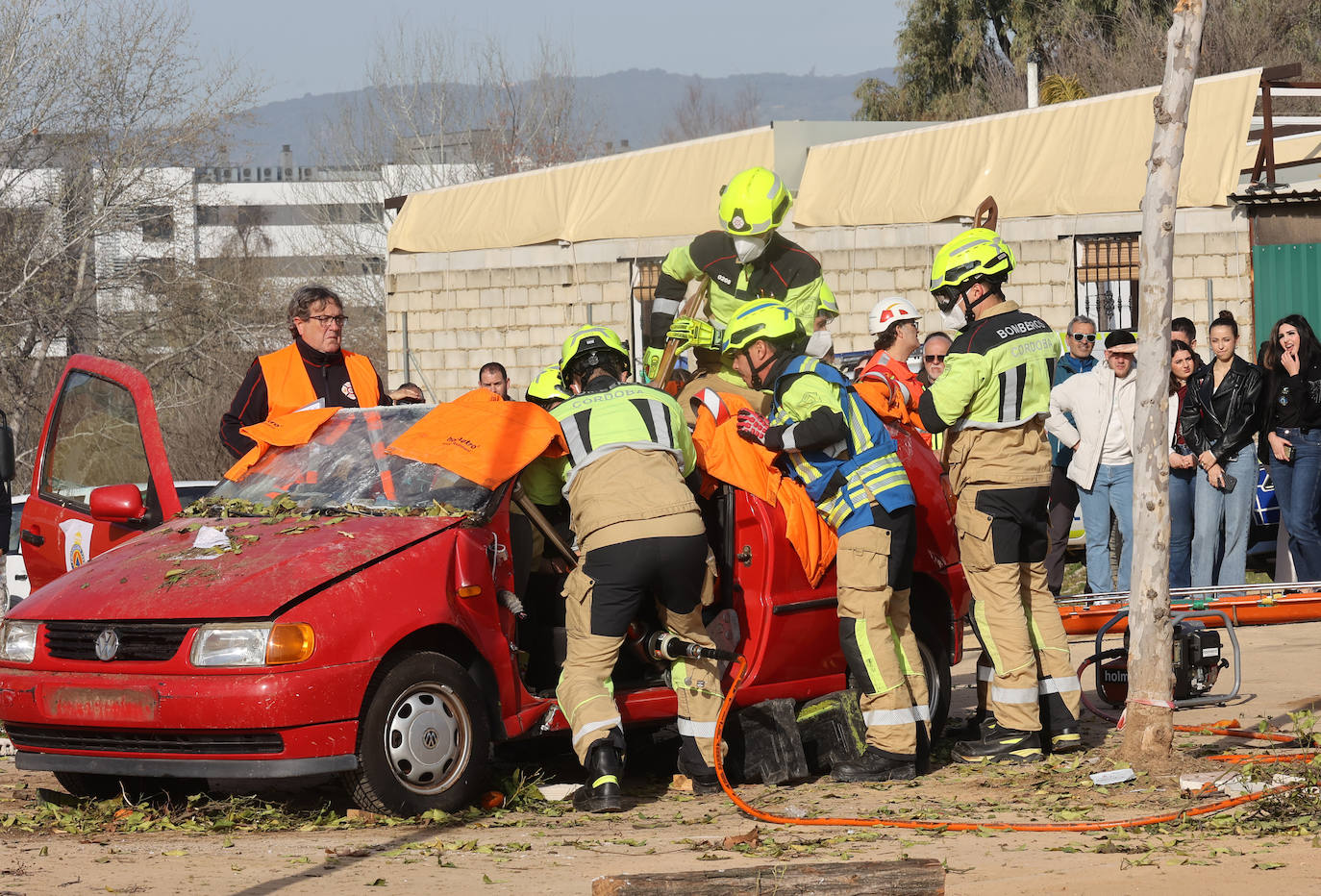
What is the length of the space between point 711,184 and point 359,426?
1595 cm

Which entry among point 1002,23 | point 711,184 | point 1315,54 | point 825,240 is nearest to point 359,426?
point 825,240

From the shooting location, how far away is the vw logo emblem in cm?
600

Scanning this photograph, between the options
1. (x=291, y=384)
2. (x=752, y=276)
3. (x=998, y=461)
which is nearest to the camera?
(x=998, y=461)

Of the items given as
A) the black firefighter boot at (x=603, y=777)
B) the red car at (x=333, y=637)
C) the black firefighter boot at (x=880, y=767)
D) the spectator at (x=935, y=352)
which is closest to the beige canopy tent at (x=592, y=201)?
the spectator at (x=935, y=352)

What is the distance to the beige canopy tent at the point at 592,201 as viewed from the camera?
74.1 ft

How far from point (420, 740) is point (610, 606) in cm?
90

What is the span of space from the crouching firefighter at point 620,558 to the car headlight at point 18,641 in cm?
202

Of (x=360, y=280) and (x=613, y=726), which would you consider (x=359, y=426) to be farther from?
(x=360, y=280)

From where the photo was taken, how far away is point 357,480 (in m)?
6.83

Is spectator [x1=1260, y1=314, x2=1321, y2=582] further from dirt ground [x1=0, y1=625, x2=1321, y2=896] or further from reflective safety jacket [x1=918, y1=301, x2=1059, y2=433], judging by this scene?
dirt ground [x1=0, y1=625, x2=1321, y2=896]

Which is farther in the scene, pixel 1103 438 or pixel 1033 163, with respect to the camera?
pixel 1033 163

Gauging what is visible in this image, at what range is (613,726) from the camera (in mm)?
6410

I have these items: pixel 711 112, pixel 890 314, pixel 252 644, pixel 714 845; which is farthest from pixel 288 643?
pixel 711 112

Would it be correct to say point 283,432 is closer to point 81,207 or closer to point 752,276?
point 752,276
